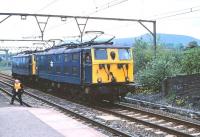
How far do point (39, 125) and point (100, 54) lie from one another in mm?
7045

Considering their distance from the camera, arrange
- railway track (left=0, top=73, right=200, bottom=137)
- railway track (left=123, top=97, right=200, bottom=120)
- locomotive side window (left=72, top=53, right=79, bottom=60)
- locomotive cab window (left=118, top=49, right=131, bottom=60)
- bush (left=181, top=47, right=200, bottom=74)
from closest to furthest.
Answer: railway track (left=0, top=73, right=200, bottom=137) → railway track (left=123, top=97, right=200, bottom=120) → locomotive cab window (left=118, top=49, right=131, bottom=60) → locomotive side window (left=72, top=53, right=79, bottom=60) → bush (left=181, top=47, right=200, bottom=74)

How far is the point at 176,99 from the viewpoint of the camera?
20.7 metres

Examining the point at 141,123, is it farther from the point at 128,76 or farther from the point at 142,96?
the point at 142,96

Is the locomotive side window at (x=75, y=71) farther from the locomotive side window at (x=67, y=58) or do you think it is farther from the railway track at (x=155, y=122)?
the railway track at (x=155, y=122)

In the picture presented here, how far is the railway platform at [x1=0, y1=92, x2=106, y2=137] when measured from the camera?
1293 cm

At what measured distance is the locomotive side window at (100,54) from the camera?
2070cm

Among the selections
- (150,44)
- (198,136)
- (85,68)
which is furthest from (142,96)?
(150,44)

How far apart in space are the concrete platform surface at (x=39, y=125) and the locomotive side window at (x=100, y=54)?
12.5 ft

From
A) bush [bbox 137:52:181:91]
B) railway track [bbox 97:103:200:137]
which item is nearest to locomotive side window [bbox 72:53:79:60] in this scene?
railway track [bbox 97:103:200:137]

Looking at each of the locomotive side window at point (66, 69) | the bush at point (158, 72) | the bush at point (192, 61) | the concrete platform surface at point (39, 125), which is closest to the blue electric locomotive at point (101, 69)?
the locomotive side window at point (66, 69)

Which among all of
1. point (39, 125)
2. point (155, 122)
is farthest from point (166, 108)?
point (39, 125)

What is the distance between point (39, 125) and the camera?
47.7 ft

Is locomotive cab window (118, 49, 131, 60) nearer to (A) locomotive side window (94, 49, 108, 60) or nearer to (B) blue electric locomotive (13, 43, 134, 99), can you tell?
(B) blue electric locomotive (13, 43, 134, 99)

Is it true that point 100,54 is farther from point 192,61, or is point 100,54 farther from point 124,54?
point 192,61
